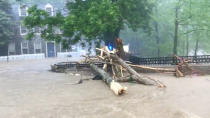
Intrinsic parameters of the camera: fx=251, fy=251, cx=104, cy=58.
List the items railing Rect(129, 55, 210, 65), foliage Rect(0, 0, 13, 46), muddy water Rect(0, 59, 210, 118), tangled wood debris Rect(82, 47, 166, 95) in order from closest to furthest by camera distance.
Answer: muddy water Rect(0, 59, 210, 118) < tangled wood debris Rect(82, 47, 166, 95) < railing Rect(129, 55, 210, 65) < foliage Rect(0, 0, 13, 46)

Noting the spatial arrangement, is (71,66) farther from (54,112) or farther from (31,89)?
(54,112)

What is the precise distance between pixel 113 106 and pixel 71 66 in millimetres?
13215

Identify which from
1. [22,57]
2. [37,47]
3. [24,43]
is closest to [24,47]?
[24,43]

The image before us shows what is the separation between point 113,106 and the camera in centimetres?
891

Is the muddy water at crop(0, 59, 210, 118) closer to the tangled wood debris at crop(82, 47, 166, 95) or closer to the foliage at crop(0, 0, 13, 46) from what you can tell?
the tangled wood debris at crop(82, 47, 166, 95)

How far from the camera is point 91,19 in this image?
15945 millimetres

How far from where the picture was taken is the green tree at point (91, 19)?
16.3 meters

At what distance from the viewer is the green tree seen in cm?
1630

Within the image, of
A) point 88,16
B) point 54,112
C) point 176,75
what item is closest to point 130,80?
point 176,75

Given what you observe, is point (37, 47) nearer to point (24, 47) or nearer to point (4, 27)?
point (24, 47)

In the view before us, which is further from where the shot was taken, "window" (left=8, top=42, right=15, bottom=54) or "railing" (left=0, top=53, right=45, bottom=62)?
"window" (left=8, top=42, right=15, bottom=54)

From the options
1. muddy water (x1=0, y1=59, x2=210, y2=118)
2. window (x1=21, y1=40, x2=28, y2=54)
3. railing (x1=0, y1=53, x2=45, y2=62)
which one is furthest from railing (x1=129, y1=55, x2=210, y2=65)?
window (x1=21, y1=40, x2=28, y2=54)

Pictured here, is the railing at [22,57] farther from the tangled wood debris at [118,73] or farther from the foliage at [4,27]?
the tangled wood debris at [118,73]

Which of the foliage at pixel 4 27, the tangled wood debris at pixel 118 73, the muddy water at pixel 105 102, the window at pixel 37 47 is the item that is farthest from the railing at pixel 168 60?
the window at pixel 37 47
